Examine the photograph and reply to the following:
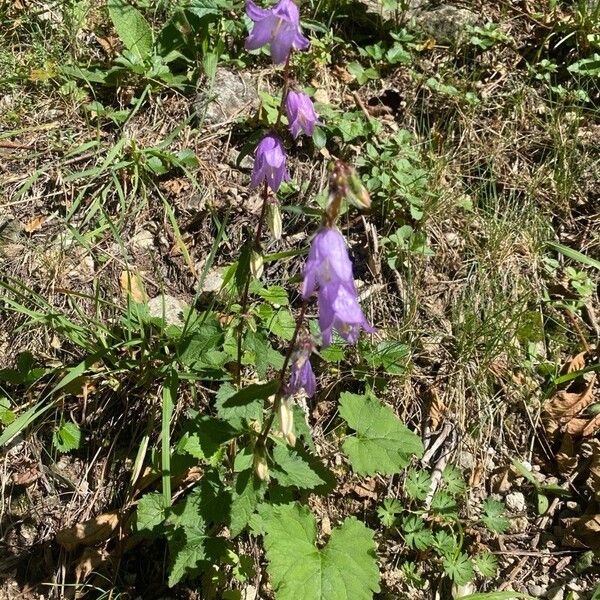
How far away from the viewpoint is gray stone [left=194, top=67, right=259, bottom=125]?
3.90 m

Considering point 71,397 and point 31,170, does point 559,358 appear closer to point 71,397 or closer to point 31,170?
point 71,397

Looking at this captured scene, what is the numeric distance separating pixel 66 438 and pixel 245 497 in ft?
3.67

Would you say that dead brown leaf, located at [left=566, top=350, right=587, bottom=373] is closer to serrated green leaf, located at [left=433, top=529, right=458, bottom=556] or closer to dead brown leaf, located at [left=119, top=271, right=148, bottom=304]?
serrated green leaf, located at [left=433, top=529, right=458, bottom=556]

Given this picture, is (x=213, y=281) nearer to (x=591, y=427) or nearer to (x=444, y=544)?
(x=444, y=544)

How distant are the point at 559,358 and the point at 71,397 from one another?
2403mm

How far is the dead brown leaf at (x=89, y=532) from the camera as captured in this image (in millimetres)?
2844

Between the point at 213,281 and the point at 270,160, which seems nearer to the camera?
the point at 270,160

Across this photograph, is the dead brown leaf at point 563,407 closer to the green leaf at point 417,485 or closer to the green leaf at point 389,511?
the green leaf at point 417,485

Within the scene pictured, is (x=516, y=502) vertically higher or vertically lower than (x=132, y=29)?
lower

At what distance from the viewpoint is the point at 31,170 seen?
3.64 metres

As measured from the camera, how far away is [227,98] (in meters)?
3.97

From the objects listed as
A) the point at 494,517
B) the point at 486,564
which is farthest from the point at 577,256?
the point at 486,564

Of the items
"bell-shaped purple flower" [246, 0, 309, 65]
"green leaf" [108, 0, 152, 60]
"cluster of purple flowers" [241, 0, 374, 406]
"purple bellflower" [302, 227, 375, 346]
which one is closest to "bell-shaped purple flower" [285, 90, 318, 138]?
"cluster of purple flowers" [241, 0, 374, 406]

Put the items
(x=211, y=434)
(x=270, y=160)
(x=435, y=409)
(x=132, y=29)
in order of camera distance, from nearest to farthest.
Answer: (x=270, y=160), (x=211, y=434), (x=435, y=409), (x=132, y=29)
